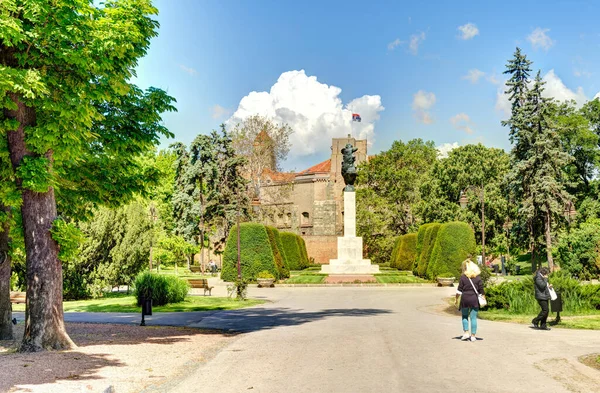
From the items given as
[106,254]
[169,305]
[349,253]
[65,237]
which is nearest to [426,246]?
[349,253]

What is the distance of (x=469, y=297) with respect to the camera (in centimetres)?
1227

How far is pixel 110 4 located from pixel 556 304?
12.5 meters

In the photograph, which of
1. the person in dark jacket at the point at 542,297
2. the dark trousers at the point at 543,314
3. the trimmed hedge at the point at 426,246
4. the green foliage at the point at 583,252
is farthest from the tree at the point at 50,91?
the trimmed hedge at the point at 426,246

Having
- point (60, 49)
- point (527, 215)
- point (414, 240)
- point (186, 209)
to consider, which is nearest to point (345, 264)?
point (414, 240)

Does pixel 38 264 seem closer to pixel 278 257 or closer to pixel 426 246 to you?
pixel 278 257

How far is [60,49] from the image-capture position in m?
10.2

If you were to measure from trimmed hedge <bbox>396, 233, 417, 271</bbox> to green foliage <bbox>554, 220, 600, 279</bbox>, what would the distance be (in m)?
18.7

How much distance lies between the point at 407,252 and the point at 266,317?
109 feet

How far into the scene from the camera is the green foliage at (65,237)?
37.2 feet

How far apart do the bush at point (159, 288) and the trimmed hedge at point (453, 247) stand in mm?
16243

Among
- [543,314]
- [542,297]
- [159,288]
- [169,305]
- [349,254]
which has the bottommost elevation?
[169,305]

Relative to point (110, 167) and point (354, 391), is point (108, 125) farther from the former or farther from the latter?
point (354, 391)

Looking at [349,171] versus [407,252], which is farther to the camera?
[407,252]

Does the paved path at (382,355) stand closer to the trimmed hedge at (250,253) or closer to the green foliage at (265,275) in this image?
the green foliage at (265,275)
